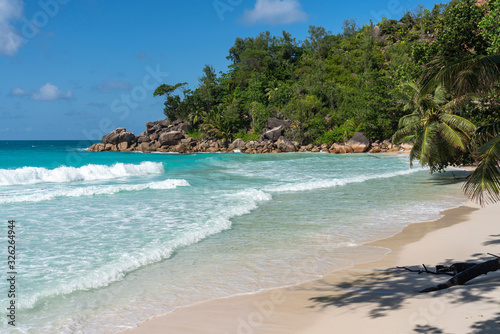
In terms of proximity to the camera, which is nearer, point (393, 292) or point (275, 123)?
point (393, 292)

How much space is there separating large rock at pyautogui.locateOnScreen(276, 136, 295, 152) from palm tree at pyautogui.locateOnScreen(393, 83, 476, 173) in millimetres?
39548

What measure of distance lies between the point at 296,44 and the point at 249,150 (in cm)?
3714

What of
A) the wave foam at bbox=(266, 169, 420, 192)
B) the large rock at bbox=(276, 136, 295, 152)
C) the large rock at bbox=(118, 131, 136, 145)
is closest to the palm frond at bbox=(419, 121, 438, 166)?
the wave foam at bbox=(266, 169, 420, 192)

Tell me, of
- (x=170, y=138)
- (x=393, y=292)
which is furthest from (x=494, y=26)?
(x=170, y=138)

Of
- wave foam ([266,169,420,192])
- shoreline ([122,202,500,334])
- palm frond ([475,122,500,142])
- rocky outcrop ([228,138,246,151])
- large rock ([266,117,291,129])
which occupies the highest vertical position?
large rock ([266,117,291,129])

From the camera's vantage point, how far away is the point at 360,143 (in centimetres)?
5459

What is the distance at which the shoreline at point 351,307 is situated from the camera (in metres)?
4.42

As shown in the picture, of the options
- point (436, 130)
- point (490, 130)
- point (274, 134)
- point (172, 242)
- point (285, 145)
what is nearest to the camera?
point (490, 130)

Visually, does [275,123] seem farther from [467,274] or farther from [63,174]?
[467,274]

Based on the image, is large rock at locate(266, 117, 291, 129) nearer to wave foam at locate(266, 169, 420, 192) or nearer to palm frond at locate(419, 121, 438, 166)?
wave foam at locate(266, 169, 420, 192)

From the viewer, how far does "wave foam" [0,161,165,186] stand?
23.1 metres

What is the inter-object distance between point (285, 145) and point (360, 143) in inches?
502

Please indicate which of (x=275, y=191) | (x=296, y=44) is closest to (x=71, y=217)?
(x=275, y=191)

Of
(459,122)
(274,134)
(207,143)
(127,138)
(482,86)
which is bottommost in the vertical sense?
(482,86)
